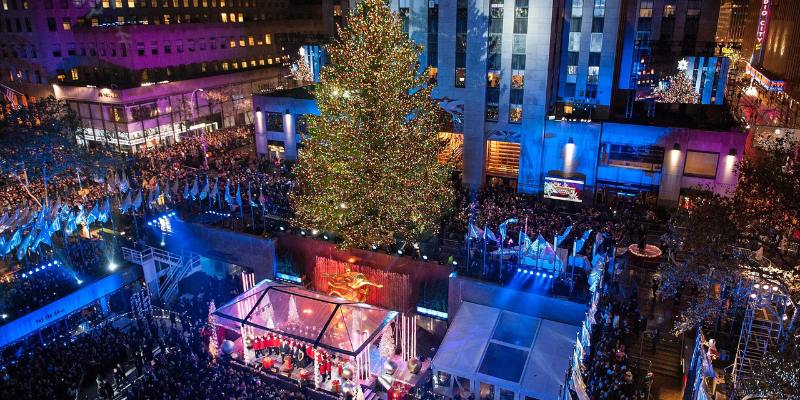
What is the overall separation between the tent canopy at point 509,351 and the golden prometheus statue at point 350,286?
513cm

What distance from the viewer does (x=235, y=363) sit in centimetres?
2386

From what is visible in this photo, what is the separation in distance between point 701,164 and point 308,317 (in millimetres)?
26554

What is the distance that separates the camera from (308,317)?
76.4 feet

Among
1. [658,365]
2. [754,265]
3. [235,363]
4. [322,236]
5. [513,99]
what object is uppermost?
[513,99]

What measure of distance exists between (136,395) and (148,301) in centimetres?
839

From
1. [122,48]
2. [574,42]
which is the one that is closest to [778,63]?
[574,42]

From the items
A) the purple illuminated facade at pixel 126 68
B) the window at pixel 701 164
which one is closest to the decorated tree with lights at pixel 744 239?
the window at pixel 701 164

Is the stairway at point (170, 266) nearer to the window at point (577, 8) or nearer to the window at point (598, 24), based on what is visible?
the window at point (577, 8)

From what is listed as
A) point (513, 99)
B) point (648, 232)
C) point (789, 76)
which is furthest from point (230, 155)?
point (789, 76)

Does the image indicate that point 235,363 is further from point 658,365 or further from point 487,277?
point 658,365

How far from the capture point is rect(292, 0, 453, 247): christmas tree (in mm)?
23641

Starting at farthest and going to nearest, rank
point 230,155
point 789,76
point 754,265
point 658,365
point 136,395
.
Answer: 1. point 789,76
2. point 230,155
3. point 136,395
4. point 658,365
5. point 754,265

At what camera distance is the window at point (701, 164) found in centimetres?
3372

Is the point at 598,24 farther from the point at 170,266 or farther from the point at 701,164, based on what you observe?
the point at 170,266
